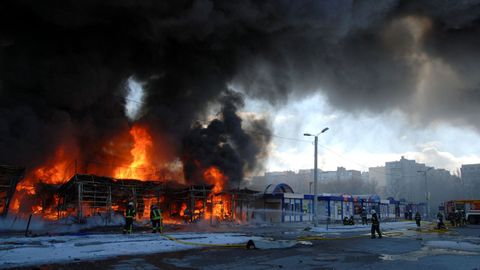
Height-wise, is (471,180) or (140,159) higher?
(140,159)

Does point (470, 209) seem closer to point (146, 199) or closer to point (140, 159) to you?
point (146, 199)

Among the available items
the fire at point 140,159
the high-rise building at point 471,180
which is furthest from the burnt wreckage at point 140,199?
the high-rise building at point 471,180

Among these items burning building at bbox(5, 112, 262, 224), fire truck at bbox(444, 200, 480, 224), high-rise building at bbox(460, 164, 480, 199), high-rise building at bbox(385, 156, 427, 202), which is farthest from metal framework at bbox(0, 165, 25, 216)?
high-rise building at bbox(385, 156, 427, 202)

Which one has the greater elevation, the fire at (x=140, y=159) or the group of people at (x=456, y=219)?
the fire at (x=140, y=159)

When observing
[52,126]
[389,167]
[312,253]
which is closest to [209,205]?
[52,126]

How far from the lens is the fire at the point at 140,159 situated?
3675 centimetres

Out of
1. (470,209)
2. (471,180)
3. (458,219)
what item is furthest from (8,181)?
(471,180)

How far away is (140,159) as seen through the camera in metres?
38.3

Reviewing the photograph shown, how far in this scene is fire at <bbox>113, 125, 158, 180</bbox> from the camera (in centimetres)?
3675

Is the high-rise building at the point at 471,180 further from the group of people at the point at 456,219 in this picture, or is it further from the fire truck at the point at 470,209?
the group of people at the point at 456,219

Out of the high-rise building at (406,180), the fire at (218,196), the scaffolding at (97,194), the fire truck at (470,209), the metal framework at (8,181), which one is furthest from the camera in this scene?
the high-rise building at (406,180)

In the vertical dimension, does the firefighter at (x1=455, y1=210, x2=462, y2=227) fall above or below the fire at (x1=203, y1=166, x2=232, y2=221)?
below

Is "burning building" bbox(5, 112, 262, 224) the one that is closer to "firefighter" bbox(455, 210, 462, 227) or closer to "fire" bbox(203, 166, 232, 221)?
"fire" bbox(203, 166, 232, 221)

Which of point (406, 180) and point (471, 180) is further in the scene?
point (406, 180)
